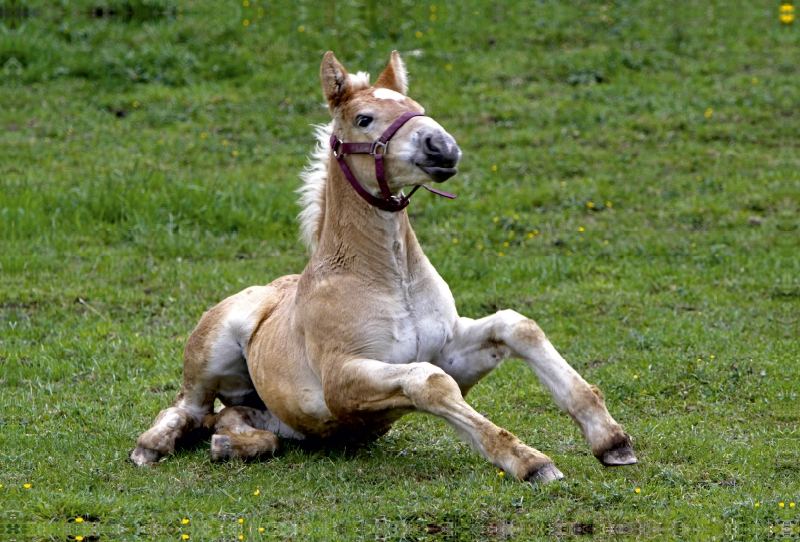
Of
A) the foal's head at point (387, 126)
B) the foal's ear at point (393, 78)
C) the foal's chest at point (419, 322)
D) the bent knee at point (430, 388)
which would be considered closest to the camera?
the bent knee at point (430, 388)

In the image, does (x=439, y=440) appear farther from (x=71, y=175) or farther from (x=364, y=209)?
(x=71, y=175)

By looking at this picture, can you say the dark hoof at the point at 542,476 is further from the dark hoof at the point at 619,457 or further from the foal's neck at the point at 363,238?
the foal's neck at the point at 363,238

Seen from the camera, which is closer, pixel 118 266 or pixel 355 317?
pixel 355 317

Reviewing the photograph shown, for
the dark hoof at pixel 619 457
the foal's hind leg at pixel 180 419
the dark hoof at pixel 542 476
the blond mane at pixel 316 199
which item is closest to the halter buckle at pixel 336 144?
the blond mane at pixel 316 199

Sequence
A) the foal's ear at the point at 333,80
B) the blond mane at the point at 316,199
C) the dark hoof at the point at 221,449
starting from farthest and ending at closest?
1. the blond mane at the point at 316,199
2. the dark hoof at the point at 221,449
3. the foal's ear at the point at 333,80

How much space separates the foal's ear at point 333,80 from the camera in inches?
213

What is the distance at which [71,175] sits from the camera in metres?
12.4

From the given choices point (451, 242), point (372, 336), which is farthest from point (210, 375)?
point (451, 242)

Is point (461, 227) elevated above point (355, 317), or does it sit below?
below

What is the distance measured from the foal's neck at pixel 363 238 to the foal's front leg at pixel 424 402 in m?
0.59

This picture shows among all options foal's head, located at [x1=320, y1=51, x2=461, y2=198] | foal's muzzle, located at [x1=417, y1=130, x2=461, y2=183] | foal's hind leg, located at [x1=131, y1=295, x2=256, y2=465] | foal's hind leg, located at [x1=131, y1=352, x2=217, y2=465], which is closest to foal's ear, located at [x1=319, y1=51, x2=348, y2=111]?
foal's head, located at [x1=320, y1=51, x2=461, y2=198]

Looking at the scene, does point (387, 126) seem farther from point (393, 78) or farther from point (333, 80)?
point (393, 78)

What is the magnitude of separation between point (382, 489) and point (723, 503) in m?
1.66

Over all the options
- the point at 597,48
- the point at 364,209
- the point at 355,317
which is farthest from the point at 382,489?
the point at 597,48
